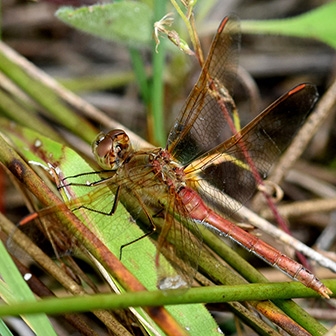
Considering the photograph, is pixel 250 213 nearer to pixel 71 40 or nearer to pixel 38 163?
pixel 38 163

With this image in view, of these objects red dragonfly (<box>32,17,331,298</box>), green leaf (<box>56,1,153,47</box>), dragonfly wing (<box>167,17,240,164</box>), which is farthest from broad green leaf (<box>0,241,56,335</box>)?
green leaf (<box>56,1,153,47</box>)

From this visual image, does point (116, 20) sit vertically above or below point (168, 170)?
above

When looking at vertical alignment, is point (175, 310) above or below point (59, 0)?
below

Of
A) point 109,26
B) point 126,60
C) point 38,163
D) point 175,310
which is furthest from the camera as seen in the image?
point 126,60

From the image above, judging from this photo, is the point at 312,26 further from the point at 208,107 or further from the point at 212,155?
the point at 212,155

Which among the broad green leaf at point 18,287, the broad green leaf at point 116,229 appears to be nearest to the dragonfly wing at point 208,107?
the broad green leaf at point 116,229

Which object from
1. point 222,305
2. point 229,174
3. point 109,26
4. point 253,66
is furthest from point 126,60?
point 222,305

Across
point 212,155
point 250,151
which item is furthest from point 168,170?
point 250,151
